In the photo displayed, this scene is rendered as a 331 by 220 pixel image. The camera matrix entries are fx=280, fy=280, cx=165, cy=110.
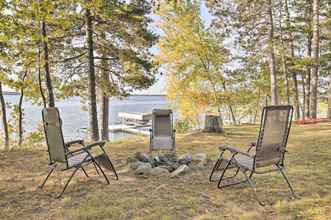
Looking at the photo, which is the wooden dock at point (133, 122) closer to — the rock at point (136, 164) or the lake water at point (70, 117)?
the lake water at point (70, 117)

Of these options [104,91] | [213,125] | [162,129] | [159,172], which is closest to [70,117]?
[104,91]

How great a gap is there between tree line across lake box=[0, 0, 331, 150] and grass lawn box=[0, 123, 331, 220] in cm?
284

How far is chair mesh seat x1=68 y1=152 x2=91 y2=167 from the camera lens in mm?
3533

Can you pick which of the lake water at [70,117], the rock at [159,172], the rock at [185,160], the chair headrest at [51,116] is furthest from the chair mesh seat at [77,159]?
the lake water at [70,117]

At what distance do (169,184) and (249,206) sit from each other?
116cm

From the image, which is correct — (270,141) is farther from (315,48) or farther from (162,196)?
(315,48)

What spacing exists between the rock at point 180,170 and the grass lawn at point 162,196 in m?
0.10

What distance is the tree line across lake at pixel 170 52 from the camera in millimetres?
8078

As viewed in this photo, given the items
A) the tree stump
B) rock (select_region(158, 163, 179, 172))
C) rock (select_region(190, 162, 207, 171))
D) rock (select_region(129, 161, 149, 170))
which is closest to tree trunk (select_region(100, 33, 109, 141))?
the tree stump

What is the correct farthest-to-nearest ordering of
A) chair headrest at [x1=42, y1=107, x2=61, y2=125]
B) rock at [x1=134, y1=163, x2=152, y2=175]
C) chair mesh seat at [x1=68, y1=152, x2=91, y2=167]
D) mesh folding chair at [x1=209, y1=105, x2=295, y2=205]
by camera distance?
rock at [x1=134, y1=163, x2=152, y2=175]
chair mesh seat at [x1=68, y1=152, x2=91, y2=167]
chair headrest at [x1=42, y1=107, x2=61, y2=125]
mesh folding chair at [x1=209, y1=105, x2=295, y2=205]

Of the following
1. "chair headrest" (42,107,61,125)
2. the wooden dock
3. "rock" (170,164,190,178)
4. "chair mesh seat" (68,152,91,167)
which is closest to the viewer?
"chair headrest" (42,107,61,125)

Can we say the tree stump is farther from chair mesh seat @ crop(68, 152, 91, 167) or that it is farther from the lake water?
chair mesh seat @ crop(68, 152, 91, 167)

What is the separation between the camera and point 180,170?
4293 millimetres

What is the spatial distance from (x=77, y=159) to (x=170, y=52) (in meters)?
10.4
